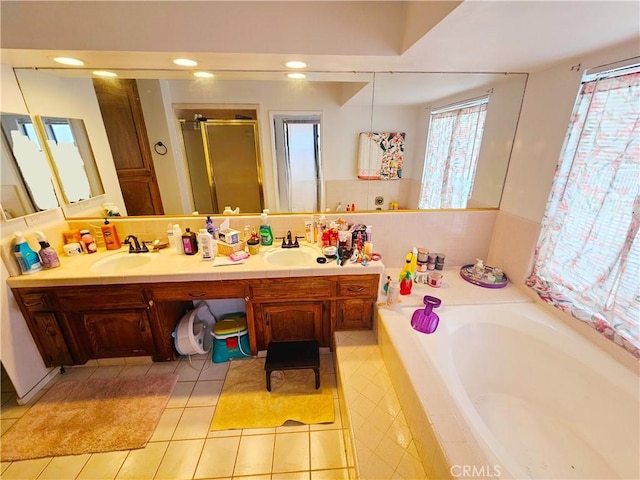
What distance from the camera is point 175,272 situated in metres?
1.63

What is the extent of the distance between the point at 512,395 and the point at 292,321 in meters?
1.43

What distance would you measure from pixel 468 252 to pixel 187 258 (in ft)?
7.42

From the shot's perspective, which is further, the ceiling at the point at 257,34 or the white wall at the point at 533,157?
the white wall at the point at 533,157

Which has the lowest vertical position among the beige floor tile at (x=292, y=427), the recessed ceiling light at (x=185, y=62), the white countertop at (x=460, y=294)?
the beige floor tile at (x=292, y=427)

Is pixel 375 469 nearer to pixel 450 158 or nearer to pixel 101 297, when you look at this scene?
pixel 101 297

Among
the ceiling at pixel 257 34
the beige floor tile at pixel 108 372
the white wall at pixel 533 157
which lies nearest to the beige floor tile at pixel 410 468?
the white wall at pixel 533 157

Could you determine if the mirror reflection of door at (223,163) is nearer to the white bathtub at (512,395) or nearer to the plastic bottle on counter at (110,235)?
the plastic bottle on counter at (110,235)

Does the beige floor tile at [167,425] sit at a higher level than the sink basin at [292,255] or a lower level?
lower

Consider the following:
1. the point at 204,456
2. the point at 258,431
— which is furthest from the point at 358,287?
the point at 204,456

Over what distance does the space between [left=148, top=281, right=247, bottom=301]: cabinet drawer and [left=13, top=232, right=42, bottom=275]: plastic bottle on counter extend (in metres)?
0.70

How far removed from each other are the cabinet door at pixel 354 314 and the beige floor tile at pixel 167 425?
1.14 m

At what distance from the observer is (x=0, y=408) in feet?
5.49

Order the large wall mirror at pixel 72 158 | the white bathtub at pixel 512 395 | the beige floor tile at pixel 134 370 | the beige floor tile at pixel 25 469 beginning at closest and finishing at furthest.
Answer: the white bathtub at pixel 512 395 → the beige floor tile at pixel 25 469 → the large wall mirror at pixel 72 158 → the beige floor tile at pixel 134 370

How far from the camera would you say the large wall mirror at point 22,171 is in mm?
1567
